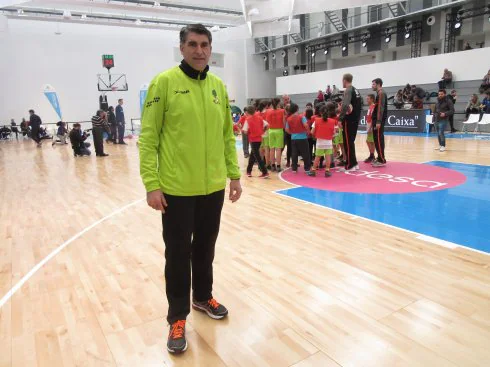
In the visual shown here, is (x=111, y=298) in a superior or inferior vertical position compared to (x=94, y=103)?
inferior

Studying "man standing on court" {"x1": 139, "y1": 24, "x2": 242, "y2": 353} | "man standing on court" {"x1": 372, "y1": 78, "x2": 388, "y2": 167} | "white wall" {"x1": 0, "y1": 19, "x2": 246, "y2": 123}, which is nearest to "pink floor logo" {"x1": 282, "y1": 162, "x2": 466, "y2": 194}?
"man standing on court" {"x1": 372, "y1": 78, "x2": 388, "y2": 167}

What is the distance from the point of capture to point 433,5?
57.1ft

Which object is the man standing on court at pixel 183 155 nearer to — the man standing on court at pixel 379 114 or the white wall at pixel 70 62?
the man standing on court at pixel 379 114

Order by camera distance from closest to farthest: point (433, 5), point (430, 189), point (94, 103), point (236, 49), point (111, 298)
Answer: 1. point (111, 298)
2. point (430, 189)
3. point (433, 5)
4. point (94, 103)
5. point (236, 49)

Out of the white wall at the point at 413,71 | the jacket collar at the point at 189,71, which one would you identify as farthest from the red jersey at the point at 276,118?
the white wall at the point at 413,71

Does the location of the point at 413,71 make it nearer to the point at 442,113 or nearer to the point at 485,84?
the point at 485,84

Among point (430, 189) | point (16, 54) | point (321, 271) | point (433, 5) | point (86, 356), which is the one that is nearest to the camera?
point (86, 356)

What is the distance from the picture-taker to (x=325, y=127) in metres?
6.96

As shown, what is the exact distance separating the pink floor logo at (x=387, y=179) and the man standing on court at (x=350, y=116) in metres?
0.30

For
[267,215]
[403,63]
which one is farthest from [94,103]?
[267,215]

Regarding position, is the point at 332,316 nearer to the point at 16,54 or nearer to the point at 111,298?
the point at 111,298

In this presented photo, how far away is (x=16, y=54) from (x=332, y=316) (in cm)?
2446

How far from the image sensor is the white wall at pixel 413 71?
1529cm

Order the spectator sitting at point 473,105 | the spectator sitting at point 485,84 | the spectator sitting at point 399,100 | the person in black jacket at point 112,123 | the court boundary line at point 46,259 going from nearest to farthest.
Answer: the court boundary line at point 46,259 → the spectator sitting at point 485,84 → the spectator sitting at point 473,105 → the person in black jacket at point 112,123 → the spectator sitting at point 399,100
